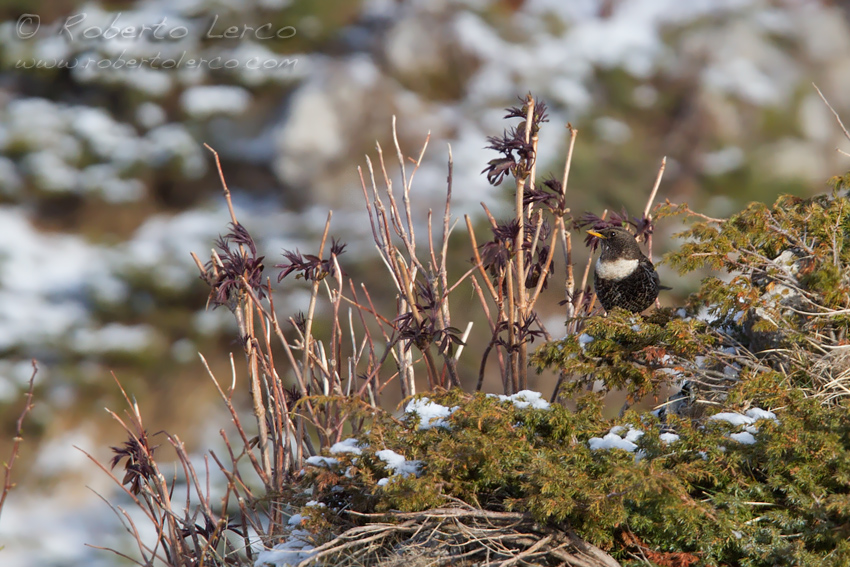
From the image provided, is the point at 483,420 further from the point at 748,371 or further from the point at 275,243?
the point at 275,243

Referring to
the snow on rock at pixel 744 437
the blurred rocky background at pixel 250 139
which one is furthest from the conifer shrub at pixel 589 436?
the blurred rocky background at pixel 250 139

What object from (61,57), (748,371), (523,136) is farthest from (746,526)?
(61,57)

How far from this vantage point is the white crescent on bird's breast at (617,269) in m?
2.29

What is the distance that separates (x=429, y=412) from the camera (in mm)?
1812

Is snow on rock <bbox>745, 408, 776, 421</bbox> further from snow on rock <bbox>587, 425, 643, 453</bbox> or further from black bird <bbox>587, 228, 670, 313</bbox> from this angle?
black bird <bbox>587, 228, 670, 313</bbox>

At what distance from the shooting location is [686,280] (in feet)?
19.1

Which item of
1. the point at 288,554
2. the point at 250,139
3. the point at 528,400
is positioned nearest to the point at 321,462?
the point at 288,554

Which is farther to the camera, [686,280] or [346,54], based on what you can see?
[346,54]

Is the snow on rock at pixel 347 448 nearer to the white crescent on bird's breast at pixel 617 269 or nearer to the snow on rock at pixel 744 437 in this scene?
the snow on rock at pixel 744 437

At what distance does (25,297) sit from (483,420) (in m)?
6.15

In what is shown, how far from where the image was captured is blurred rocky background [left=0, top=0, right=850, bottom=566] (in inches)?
236

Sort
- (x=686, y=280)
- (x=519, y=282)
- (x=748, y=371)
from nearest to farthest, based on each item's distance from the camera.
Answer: (x=748, y=371)
(x=519, y=282)
(x=686, y=280)

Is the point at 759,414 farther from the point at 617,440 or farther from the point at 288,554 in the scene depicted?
the point at 288,554

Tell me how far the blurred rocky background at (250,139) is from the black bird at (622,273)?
3363 millimetres
